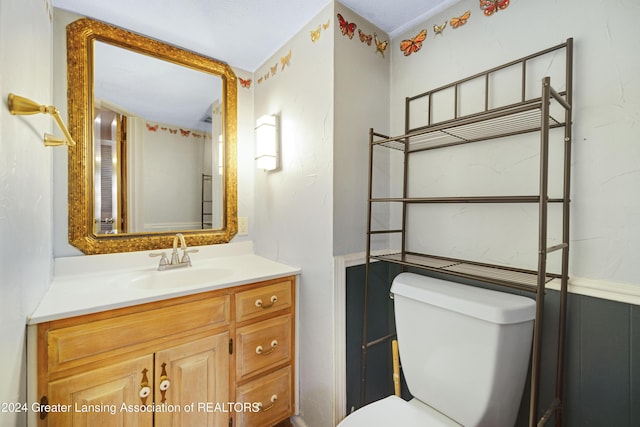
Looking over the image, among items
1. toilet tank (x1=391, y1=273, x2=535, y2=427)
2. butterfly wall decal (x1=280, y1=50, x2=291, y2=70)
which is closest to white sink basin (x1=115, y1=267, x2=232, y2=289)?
toilet tank (x1=391, y1=273, x2=535, y2=427)

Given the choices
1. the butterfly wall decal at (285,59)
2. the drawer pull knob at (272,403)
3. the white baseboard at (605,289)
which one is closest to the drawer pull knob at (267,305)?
the drawer pull knob at (272,403)

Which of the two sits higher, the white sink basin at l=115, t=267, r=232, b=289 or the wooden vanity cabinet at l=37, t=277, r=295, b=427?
the white sink basin at l=115, t=267, r=232, b=289

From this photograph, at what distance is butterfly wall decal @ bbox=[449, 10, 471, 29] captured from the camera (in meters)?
1.13

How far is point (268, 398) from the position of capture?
1.31 m

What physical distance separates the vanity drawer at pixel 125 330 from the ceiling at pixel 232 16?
131cm

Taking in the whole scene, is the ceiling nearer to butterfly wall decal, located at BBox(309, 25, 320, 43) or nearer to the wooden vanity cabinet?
butterfly wall decal, located at BBox(309, 25, 320, 43)

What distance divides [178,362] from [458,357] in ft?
3.47

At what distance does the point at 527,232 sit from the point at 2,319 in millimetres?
1519

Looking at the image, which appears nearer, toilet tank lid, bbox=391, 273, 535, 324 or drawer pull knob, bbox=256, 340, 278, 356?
toilet tank lid, bbox=391, 273, 535, 324

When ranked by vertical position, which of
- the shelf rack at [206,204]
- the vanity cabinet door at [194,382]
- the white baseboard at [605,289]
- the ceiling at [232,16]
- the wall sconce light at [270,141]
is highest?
the ceiling at [232,16]

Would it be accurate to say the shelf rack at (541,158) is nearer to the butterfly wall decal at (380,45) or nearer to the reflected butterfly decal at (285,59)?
the butterfly wall decal at (380,45)

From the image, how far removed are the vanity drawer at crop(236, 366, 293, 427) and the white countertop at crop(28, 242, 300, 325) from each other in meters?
0.50

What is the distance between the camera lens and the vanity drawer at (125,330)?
0.88 meters

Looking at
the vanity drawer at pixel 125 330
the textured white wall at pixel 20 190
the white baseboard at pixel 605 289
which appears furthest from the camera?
the vanity drawer at pixel 125 330
